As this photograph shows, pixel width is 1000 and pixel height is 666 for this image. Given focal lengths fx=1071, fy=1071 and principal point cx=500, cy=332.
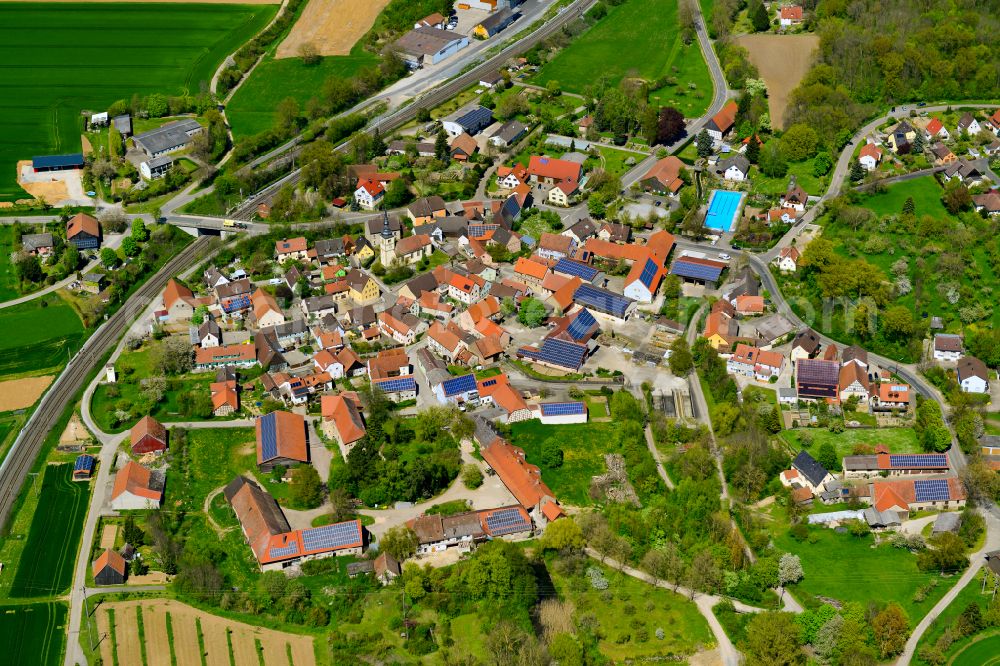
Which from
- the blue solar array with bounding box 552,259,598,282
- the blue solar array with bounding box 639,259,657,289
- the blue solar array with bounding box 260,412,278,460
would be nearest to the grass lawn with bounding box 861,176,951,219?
the blue solar array with bounding box 639,259,657,289

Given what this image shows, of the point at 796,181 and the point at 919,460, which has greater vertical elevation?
the point at 796,181

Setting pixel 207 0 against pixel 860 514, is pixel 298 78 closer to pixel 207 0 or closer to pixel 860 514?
pixel 207 0

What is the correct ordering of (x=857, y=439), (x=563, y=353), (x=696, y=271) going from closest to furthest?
(x=857, y=439) < (x=563, y=353) < (x=696, y=271)

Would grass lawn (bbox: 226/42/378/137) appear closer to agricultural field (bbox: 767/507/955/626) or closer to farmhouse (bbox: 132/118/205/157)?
farmhouse (bbox: 132/118/205/157)

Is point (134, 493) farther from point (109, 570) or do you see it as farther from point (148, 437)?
point (109, 570)

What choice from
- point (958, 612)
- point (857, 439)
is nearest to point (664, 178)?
point (857, 439)

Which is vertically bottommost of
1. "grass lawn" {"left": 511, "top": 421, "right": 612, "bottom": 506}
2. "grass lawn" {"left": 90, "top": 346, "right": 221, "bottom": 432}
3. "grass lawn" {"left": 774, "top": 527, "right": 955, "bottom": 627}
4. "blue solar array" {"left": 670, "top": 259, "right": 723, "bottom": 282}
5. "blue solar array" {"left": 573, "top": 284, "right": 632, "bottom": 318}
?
"grass lawn" {"left": 774, "top": 527, "right": 955, "bottom": 627}

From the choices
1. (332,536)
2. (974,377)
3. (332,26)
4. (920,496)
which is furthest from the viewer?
(332,26)
